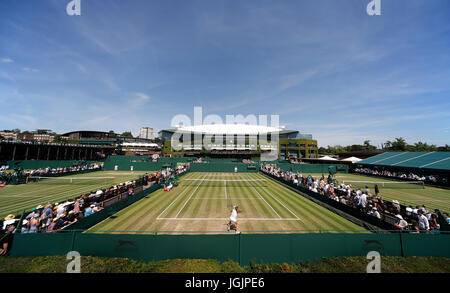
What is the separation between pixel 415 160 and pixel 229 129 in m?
81.1

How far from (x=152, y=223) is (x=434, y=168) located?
138ft

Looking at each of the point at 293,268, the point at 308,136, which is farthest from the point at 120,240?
the point at 308,136

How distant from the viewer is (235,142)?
93.4 metres

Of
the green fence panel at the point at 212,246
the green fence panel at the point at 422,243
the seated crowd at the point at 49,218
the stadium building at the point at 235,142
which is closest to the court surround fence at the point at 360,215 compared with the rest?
the green fence panel at the point at 422,243

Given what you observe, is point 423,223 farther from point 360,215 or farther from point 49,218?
point 49,218

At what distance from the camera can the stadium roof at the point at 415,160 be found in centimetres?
2919

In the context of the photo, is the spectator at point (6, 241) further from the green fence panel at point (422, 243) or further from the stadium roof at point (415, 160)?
the stadium roof at point (415, 160)

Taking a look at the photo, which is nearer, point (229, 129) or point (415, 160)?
point (415, 160)

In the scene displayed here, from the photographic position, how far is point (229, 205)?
57.2 feet

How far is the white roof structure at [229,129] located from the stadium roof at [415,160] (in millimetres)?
59128

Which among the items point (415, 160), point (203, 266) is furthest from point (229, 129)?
point (203, 266)

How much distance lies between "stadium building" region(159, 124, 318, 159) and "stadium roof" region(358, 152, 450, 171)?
128 ft

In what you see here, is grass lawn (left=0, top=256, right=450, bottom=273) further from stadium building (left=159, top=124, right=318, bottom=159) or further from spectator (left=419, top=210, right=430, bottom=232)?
stadium building (left=159, top=124, right=318, bottom=159)

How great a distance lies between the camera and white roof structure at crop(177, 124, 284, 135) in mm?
101125
